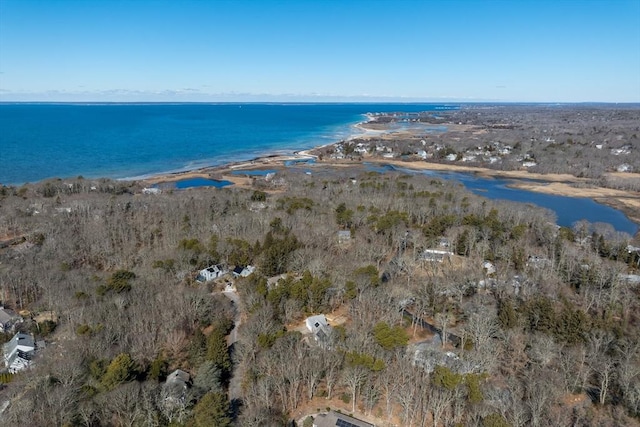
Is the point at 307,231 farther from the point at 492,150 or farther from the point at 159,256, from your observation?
the point at 492,150

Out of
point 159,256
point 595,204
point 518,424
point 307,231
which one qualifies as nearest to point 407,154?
point 595,204

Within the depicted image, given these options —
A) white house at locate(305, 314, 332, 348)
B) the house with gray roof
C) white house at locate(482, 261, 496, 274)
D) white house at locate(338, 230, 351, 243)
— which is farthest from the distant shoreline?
the house with gray roof

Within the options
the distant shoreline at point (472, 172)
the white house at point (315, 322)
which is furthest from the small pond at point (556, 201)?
the white house at point (315, 322)

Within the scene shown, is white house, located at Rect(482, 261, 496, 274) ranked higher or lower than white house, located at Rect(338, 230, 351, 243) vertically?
lower

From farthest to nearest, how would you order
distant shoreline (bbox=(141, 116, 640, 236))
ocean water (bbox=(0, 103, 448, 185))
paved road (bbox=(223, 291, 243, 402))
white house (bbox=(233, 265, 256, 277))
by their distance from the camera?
1. ocean water (bbox=(0, 103, 448, 185))
2. distant shoreline (bbox=(141, 116, 640, 236))
3. white house (bbox=(233, 265, 256, 277))
4. paved road (bbox=(223, 291, 243, 402))

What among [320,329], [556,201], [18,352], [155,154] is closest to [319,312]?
[320,329]

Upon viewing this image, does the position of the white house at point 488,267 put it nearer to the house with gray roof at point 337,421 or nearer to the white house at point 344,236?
the white house at point 344,236

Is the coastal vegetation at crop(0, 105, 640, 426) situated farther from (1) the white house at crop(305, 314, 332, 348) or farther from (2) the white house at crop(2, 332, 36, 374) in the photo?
(2) the white house at crop(2, 332, 36, 374)

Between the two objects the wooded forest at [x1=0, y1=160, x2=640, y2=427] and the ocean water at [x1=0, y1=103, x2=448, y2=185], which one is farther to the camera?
the ocean water at [x1=0, y1=103, x2=448, y2=185]
